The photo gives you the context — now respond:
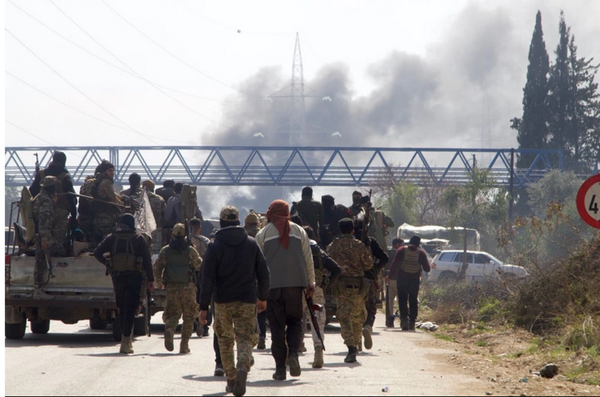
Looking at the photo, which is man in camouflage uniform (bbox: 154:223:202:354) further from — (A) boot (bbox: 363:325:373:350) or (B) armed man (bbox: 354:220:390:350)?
(A) boot (bbox: 363:325:373:350)

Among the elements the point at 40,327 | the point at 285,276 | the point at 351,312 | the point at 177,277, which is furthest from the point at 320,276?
the point at 40,327

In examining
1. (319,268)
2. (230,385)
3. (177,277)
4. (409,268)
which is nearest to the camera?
(230,385)

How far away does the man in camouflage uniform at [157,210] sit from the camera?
16.7 meters

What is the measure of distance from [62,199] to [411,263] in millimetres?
7095

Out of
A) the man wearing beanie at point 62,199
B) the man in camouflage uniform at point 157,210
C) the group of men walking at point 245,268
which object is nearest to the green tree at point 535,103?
the group of men walking at point 245,268

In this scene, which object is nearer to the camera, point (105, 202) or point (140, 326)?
point (105, 202)

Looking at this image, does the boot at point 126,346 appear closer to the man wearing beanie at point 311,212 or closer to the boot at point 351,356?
the boot at point 351,356

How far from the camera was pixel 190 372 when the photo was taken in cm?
1075

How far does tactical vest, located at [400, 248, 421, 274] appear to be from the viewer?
19.3 metres

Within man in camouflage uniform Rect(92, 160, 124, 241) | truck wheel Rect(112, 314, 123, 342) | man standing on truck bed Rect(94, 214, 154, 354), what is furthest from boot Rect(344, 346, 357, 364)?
man in camouflage uniform Rect(92, 160, 124, 241)

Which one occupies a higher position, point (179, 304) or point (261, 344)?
point (179, 304)

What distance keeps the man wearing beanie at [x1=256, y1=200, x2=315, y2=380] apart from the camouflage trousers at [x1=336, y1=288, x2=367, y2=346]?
1.96 meters

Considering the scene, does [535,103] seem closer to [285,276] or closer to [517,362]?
[517,362]

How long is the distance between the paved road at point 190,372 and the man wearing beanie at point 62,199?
1572 millimetres
